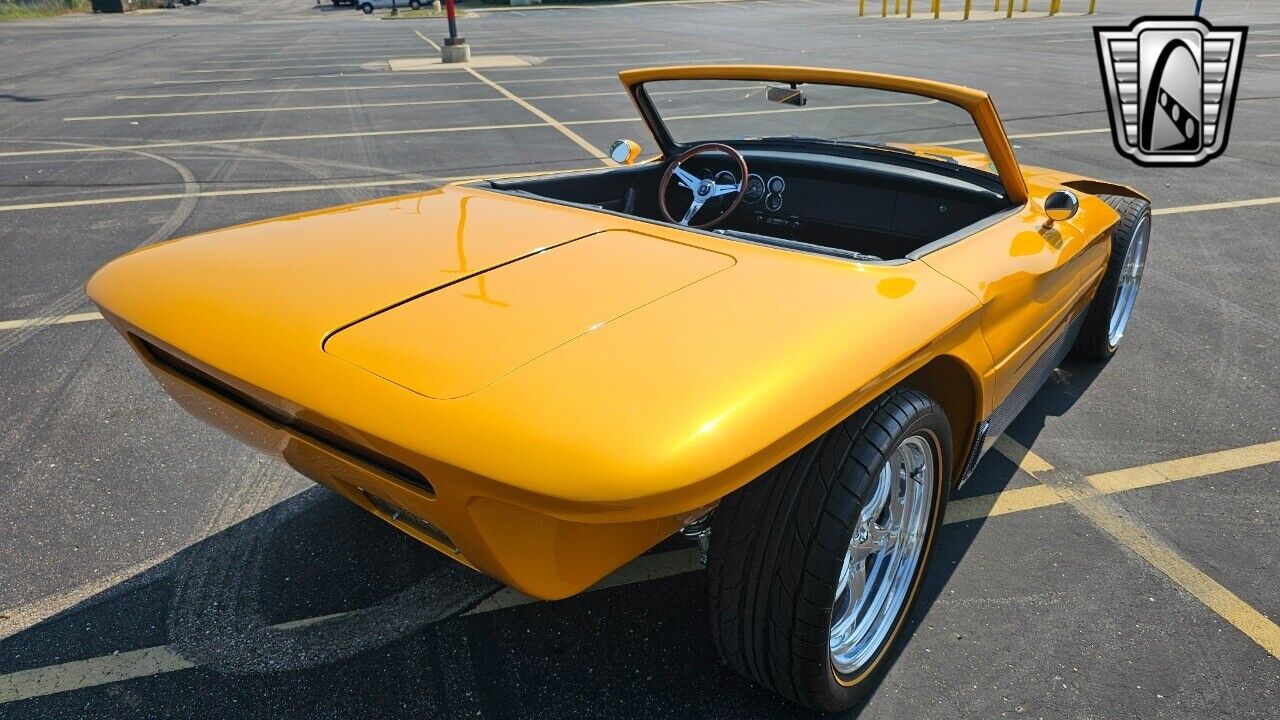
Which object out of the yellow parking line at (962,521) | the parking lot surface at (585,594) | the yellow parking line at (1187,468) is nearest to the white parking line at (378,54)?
the parking lot surface at (585,594)

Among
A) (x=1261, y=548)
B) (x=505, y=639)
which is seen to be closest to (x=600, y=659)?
(x=505, y=639)

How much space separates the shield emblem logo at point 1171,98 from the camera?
323 inches

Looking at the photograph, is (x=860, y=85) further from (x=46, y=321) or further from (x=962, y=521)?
(x=46, y=321)

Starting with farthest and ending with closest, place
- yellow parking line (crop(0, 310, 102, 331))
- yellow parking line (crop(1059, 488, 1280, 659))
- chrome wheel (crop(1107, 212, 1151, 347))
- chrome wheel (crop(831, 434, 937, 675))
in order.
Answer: yellow parking line (crop(0, 310, 102, 331)) < chrome wheel (crop(1107, 212, 1151, 347)) < yellow parking line (crop(1059, 488, 1280, 659)) < chrome wheel (crop(831, 434, 937, 675))

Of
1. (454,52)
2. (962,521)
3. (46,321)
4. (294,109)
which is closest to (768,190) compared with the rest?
(962,521)

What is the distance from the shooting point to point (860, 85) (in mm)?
2520

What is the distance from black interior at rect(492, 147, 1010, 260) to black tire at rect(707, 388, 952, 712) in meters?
1.11

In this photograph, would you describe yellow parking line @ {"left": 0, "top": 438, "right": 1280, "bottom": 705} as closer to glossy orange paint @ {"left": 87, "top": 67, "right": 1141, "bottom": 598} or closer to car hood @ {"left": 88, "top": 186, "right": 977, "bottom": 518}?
glossy orange paint @ {"left": 87, "top": 67, "right": 1141, "bottom": 598}

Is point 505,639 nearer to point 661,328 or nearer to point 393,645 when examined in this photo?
point 393,645

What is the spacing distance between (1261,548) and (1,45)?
86.9ft

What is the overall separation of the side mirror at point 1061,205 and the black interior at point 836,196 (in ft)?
0.62

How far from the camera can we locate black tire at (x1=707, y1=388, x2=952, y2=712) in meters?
1.63

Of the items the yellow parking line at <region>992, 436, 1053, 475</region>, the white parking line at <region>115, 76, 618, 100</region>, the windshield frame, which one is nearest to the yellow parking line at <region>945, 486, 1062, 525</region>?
the yellow parking line at <region>992, 436, 1053, 475</region>

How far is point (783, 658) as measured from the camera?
1.74 m
